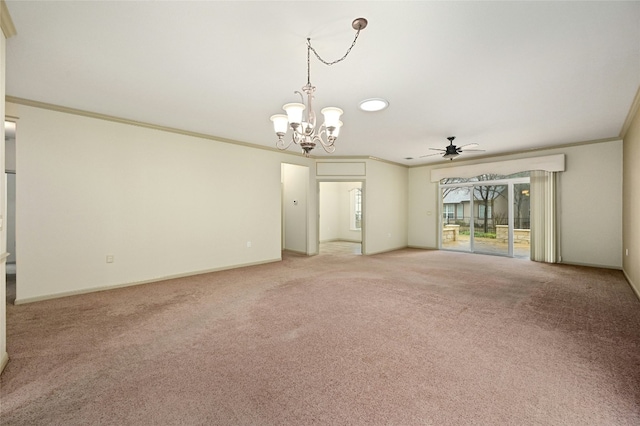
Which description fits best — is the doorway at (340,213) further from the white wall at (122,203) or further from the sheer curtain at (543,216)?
the sheer curtain at (543,216)

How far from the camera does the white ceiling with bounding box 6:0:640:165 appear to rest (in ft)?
6.45

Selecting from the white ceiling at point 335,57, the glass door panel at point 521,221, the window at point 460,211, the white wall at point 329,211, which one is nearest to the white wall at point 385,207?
the window at point 460,211

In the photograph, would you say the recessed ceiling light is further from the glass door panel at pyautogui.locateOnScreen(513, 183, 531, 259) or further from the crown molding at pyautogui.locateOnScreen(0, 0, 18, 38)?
the glass door panel at pyautogui.locateOnScreen(513, 183, 531, 259)

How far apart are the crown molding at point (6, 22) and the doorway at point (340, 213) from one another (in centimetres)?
792

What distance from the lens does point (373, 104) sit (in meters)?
3.49

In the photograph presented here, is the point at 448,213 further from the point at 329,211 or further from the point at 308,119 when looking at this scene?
the point at 308,119

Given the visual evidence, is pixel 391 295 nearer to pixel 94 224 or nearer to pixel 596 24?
pixel 596 24

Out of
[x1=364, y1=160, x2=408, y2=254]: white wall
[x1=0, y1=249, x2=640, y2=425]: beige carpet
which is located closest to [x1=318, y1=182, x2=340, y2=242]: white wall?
[x1=364, y1=160, x2=408, y2=254]: white wall

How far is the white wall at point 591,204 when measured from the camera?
534cm

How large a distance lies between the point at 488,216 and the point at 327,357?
22.4 ft

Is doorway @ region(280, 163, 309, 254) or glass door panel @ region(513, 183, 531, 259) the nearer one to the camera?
glass door panel @ region(513, 183, 531, 259)

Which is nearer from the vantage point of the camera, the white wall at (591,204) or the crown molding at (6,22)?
the crown molding at (6,22)

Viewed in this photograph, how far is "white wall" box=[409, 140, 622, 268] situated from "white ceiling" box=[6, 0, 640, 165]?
5.33ft

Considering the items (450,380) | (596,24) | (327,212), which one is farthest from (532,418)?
Result: (327,212)
